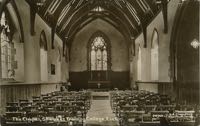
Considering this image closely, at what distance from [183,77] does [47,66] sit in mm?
11010

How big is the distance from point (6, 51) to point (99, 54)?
65.5 feet

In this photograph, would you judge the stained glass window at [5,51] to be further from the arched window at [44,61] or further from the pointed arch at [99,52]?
the pointed arch at [99,52]

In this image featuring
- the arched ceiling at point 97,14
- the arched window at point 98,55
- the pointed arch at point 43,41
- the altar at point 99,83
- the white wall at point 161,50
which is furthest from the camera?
the arched window at point 98,55

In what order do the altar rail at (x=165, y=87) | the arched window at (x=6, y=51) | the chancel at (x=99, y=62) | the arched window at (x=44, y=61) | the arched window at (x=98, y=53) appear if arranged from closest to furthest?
the chancel at (x=99, y=62) → the arched window at (x=6, y=51) → the altar rail at (x=165, y=87) → the arched window at (x=44, y=61) → the arched window at (x=98, y=53)

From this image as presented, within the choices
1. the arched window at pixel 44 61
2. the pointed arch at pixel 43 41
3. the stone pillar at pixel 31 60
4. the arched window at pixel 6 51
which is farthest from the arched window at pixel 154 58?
the arched window at pixel 6 51

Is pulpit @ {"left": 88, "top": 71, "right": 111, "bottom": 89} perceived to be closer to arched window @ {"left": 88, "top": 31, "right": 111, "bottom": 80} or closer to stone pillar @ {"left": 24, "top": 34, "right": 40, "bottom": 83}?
arched window @ {"left": 88, "top": 31, "right": 111, "bottom": 80}

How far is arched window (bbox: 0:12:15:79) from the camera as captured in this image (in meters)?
16.5

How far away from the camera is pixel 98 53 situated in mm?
36625

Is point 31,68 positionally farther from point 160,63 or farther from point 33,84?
point 160,63

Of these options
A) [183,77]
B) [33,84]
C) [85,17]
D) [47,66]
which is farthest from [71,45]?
[183,77]

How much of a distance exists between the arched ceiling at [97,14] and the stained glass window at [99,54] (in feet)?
6.98

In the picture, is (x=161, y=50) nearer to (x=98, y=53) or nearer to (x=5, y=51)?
(x=5, y=51)

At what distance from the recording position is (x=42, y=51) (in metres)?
24.2

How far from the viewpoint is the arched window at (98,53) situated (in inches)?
1427
